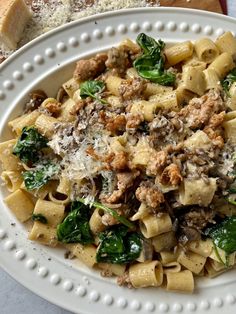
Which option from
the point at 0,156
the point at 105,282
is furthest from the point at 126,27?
the point at 105,282

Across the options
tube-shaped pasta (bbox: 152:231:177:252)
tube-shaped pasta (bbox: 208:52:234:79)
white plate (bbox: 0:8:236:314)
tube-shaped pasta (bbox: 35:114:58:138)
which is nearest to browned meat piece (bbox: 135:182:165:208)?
tube-shaped pasta (bbox: 152:231:177:252)

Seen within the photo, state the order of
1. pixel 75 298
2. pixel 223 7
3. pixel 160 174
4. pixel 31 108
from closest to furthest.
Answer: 1. pixel 160 174
2. pixel 75 298
3. pixel 31 108
4. pixel 223 7

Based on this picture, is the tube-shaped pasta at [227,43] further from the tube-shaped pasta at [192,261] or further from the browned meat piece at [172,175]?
the tube-shaped pasta at [192,261]

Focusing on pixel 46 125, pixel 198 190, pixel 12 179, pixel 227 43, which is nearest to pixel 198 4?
pixel 227 43

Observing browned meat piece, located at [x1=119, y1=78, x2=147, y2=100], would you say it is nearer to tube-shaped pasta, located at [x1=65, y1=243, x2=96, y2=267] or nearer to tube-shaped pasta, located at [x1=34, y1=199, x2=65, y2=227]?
tube-shaped pasta, located at [x1=34, y1=199, x2=65, y2=227]

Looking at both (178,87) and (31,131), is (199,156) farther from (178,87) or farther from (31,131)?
(31,131)
